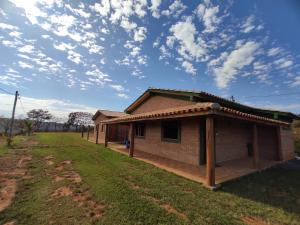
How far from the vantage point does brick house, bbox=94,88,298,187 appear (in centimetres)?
718

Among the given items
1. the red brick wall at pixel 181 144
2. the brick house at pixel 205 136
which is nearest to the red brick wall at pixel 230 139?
the brick house at pixel 205 136

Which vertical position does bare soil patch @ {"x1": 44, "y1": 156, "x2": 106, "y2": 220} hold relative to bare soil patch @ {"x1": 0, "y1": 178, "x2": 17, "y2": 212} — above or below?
above

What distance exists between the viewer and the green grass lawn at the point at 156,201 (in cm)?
382

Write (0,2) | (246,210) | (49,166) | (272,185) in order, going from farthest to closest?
1. (49,166)
2. (0,2)
3. (272,185)
4. (246,210)

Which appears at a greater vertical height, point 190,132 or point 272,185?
point 190,132

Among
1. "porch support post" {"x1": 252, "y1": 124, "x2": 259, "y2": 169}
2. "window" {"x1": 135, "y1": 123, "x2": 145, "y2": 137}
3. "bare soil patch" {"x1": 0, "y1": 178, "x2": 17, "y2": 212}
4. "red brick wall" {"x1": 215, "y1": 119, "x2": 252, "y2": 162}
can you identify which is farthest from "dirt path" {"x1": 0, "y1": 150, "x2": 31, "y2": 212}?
"porch support post" {"x1": 252, "y1": 124, "x2": 259, "y2": 169}

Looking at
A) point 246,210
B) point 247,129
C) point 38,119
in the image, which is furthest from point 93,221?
point 38,119

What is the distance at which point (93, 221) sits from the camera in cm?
366

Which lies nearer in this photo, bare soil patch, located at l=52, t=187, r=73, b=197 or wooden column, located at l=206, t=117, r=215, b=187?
bare soil patch, located at l=52, t=187, r=73, b=197

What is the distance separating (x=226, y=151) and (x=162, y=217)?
7.45 m

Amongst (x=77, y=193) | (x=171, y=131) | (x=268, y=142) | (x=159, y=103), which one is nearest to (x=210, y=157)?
(x=77, y=193)

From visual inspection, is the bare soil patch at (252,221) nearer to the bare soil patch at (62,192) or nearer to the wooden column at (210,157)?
the wooden column at (210,157)

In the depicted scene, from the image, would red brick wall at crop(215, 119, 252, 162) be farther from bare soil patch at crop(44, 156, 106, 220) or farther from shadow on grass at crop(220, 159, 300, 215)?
bare soil patch at crop(44, 156, 106, 220)

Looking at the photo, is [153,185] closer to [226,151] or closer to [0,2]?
[226,151]
